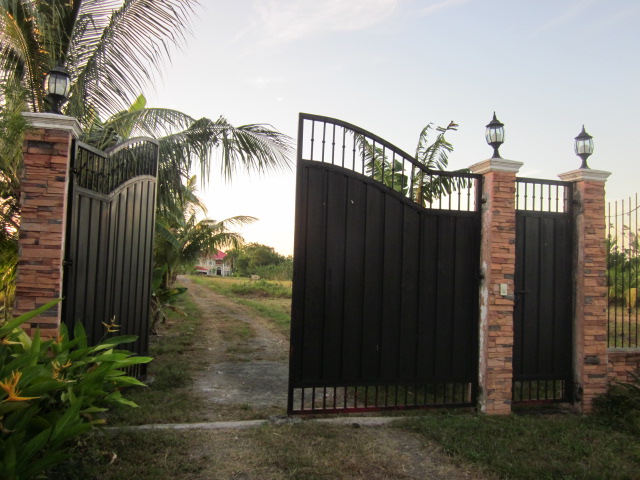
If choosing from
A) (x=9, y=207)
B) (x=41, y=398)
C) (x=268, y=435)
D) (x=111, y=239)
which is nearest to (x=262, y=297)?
(x=9, y=207)

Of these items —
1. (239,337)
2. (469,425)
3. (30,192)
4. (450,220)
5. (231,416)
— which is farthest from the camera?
(239,337)

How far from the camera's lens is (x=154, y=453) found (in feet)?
10.9

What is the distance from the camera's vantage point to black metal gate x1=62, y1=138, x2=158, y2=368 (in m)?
3.90

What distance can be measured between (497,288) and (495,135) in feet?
5.20

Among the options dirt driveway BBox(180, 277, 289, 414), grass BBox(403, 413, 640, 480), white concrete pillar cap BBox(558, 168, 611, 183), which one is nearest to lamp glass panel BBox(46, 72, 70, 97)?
dirt driveway BBox(180, 277, 289, 414)

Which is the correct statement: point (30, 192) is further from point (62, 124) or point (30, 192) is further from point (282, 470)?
point (282, 470)

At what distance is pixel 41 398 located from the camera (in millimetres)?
2502

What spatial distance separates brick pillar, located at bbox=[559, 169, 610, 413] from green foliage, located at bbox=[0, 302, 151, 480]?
4451 mm

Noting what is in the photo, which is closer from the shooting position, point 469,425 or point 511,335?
point 469,425

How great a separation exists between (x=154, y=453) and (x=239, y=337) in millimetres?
6347

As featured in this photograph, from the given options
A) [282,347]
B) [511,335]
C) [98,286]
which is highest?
[98,286]

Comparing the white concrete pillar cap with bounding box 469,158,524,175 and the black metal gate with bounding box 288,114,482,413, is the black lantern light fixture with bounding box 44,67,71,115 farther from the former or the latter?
the white concrete pillar cap with bounding box 469,158,524,175

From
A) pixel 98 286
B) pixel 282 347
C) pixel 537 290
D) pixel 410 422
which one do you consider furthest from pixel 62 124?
pixel 282 347

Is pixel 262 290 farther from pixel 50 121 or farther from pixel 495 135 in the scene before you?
pixel 50 121
